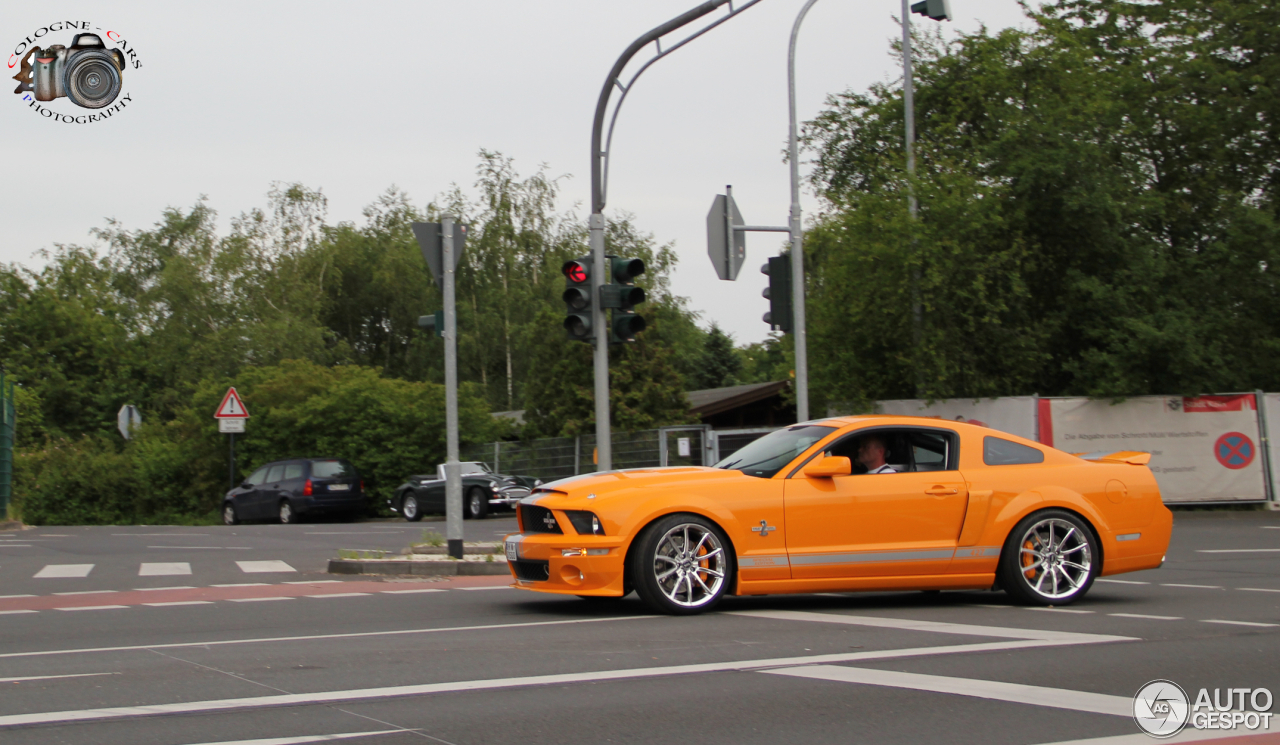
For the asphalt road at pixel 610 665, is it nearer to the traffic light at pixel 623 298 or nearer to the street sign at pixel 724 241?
the traffic light at pixel 623 298

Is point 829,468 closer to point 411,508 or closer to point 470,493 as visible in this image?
point 470,493

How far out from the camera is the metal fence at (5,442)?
31797mm

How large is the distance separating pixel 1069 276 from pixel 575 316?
1477 centimetres

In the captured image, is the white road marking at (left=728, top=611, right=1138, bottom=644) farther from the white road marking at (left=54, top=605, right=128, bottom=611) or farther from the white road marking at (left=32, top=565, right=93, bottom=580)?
the white road marking at (left=32, top=565, right=93, bottom=580)

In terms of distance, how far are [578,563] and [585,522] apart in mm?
295

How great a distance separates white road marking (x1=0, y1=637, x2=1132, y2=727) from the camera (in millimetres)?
5605

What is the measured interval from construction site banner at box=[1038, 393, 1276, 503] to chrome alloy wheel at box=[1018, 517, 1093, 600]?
15.0 meters

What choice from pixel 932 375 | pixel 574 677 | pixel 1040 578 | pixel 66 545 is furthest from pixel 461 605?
pixel 932 375

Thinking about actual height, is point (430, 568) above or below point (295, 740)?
above

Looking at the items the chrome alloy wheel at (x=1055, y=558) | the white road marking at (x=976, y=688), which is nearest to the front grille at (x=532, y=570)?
the white road marking at (x=976, y=688)

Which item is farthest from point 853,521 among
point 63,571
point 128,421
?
point 128,421

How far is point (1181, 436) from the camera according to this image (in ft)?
76.7

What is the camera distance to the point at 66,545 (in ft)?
68.2

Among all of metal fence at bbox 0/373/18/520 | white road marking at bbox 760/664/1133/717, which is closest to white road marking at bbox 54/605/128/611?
white road marking at bbox 760/664/1133/717
